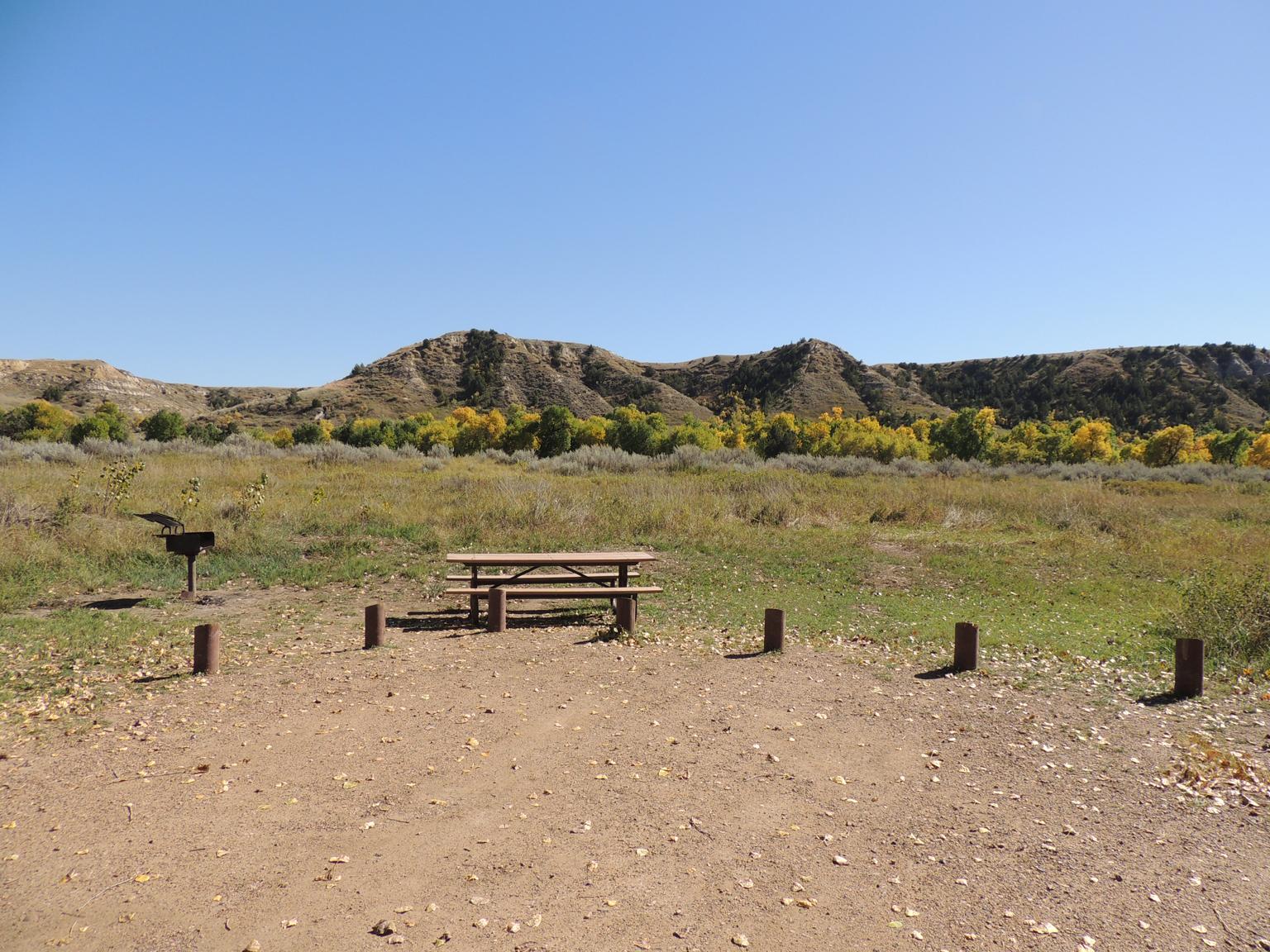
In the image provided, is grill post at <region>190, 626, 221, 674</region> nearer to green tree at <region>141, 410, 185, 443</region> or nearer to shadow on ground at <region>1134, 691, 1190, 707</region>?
shadow on ground at <region>1134, 691, 1190, 707</region>

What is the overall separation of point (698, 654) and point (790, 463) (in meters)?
29.6

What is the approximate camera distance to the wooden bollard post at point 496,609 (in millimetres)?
9859

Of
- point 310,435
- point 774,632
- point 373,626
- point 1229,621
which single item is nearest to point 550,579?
point 373,626

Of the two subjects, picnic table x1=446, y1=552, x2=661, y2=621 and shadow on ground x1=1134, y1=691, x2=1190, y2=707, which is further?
picnic table x1=446, y1=552, x2=661, y2=621

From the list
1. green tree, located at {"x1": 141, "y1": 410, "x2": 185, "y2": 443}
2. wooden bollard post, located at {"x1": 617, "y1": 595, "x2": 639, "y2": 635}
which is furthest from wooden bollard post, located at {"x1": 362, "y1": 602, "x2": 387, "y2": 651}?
green tree, located at {"x1": 141, "y1": 410, "x2": 185, "y2": 443}

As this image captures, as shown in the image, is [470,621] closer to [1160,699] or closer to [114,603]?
[114,603]

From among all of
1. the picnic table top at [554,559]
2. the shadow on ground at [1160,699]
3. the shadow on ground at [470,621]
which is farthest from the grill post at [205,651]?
the shadow on ground at [1160,699]

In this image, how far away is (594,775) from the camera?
544 centimetres

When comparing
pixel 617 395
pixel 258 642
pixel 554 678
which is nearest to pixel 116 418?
pixel 258 642

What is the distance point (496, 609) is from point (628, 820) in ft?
17.9

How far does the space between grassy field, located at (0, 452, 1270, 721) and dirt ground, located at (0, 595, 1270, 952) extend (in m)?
2.33

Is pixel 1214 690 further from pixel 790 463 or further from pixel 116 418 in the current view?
pixel 116 418

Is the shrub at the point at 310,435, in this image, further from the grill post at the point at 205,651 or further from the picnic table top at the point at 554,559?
the grill post at the point at 205,651

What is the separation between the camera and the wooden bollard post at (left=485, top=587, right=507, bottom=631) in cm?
986
